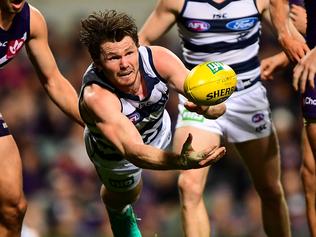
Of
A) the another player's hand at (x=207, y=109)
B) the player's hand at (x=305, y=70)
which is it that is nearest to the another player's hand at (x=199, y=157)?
the another player's hand at (x=207, y=109)

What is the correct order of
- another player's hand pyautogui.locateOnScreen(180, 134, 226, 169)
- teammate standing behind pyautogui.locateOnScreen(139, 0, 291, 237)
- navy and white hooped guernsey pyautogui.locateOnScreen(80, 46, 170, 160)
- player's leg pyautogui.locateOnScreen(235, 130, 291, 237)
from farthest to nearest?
player's leg pyautogui.locateOnScreen(235, 130, 291, 237) → teammate standing behind pyautogui.locateOnScreen(139, 0, 291, 237) → navy and white hooped guernsey pyautogui.locateOnScreen(80, 46, 170, 160) → another player's hand pyautogui.locateOnScreen(180, 134, 226, 169)

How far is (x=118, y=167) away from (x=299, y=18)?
1.89 meters

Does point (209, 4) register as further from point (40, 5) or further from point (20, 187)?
point (40, 5)

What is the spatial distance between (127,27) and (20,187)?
4.66ft

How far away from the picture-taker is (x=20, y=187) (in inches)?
286

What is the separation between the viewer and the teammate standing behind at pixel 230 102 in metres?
7.66

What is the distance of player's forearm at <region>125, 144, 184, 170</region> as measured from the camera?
239 inches

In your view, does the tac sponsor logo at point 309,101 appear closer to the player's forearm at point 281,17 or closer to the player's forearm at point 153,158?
the player's forearm at point 281,17

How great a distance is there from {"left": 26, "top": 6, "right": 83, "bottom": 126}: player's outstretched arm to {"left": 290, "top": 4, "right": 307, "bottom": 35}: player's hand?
1803 mm

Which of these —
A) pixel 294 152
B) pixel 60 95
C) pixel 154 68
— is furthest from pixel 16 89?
pixel 154 68

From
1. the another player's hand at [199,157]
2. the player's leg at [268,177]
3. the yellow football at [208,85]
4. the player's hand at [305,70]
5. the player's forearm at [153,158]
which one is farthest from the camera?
the player's leg at [268,177]

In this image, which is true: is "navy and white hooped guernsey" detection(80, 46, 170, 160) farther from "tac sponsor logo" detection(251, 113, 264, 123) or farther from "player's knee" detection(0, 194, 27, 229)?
"tac sponsor logo" detection(251, 113, 264, 123)

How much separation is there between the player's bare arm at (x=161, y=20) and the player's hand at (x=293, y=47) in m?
0.94

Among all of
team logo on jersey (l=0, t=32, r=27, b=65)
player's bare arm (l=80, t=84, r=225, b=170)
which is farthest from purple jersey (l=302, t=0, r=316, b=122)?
team logo on jersey (l=0, t=32, r=27, b=65)
